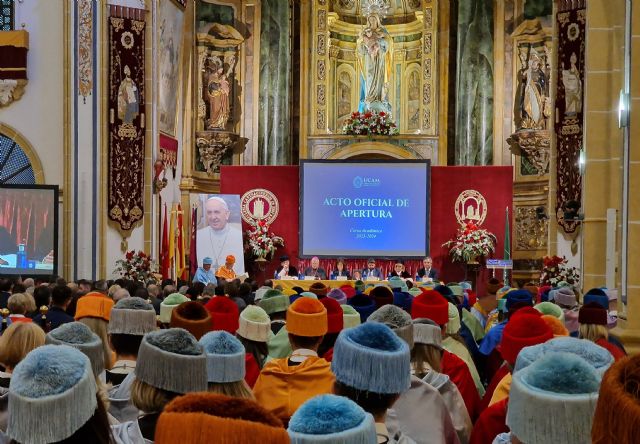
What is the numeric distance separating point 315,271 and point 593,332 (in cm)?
1395

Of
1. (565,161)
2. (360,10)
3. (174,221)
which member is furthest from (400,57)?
(565,161)

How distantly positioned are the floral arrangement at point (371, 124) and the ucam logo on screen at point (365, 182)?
113 inches

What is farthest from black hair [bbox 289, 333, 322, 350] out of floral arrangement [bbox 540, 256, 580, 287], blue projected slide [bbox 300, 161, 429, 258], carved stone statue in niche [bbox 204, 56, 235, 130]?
carved stone statue in niche [bbox 204, 56, 235, 130]

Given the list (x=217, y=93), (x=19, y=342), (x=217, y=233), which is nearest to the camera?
(x=19, y=342)

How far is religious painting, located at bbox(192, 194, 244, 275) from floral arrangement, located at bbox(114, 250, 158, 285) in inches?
111

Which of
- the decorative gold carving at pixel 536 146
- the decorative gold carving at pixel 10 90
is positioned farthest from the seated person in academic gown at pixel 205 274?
the decorative gold carving at pixel 536 146

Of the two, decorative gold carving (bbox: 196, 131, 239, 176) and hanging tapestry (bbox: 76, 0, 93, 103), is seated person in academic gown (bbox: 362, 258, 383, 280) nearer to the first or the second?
decorative gold carving (bbox: 196, 131, 239, 176)

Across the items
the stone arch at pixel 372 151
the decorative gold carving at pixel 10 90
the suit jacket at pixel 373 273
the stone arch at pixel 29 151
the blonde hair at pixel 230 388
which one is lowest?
the suit jacket at pixel 373 273

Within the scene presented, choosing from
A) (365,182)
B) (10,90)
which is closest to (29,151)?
(10,90)

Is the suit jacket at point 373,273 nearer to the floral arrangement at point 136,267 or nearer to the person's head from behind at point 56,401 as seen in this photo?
the floral arrangement at point 136,267

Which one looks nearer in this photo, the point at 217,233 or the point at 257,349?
the point at 257,349

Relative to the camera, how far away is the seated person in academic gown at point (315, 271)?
Result: 19625mm

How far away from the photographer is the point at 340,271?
20094mm

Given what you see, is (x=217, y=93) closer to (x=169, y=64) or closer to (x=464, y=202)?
(x=169, y=64)
